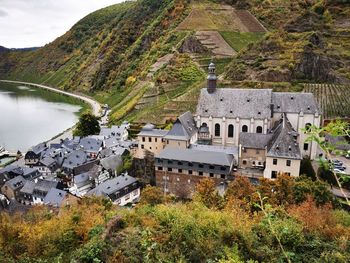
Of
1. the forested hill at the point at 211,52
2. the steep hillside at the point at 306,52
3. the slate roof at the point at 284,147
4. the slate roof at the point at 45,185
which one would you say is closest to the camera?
the slate roof at the point at 284,147

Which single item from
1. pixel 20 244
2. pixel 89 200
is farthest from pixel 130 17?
pixel 20 244

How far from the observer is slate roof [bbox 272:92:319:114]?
110 ft

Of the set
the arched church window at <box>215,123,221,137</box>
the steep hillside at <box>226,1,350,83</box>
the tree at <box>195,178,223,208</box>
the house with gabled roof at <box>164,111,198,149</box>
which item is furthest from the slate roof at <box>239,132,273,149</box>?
the steep hillside at <box>226,1,350,83</box>

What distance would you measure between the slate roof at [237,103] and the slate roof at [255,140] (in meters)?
4.40

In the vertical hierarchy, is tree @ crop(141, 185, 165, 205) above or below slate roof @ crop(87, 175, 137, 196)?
above

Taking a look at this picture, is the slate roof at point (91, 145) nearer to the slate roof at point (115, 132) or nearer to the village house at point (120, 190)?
the slate roof at point (115, 132)

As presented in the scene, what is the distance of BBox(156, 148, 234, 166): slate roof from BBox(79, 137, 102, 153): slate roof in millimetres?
18532

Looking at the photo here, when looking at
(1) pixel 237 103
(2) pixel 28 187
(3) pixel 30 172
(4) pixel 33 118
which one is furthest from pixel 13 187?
(4) pixel 33 118

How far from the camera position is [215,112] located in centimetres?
3700

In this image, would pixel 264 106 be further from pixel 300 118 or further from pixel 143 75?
pixel 143 75

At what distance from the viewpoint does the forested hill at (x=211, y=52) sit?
169 ft

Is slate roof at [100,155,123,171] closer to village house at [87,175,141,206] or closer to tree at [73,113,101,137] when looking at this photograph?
village house at [87,175,141,206]

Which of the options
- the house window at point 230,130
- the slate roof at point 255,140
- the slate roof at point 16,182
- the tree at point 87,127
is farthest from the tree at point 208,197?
the tree at point 87,127

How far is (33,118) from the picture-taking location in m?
79.3
